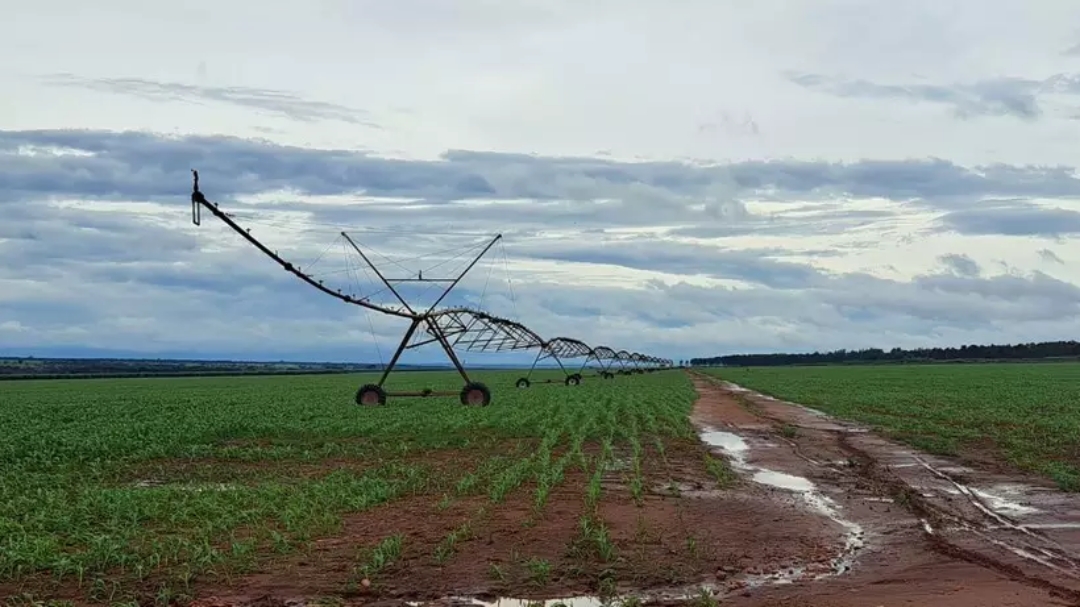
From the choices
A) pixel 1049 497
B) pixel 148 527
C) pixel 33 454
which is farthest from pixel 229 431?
pixel 1049 497

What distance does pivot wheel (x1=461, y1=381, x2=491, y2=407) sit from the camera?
→ 38237 millimetres

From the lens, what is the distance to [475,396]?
3853cm

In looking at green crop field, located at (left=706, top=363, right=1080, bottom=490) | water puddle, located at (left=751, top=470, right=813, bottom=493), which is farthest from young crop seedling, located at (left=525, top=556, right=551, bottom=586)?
green crop field, located at (left=706, top=363, right=1080, bottom=490)

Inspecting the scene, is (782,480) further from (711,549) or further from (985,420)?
(985,420)

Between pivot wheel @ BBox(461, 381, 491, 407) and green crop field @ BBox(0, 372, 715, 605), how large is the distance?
1.79 meters

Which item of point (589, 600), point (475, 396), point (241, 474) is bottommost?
point (589, 600)

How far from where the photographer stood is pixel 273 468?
19.6 m

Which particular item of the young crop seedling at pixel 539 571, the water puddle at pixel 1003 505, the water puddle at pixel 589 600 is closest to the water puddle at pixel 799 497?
the water puddle at pixel 589 600

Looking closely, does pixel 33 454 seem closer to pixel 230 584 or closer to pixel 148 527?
pixel 148 527

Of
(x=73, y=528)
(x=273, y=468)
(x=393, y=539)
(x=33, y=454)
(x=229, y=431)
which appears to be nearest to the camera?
(x=393, y=539)

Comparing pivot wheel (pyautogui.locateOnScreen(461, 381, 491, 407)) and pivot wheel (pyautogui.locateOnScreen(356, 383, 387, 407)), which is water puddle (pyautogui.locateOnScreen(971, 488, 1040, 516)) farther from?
pivot wheel (pyautogui.locateOnScreen(356, 383, 387, 407))

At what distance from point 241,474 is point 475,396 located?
20.1 metres

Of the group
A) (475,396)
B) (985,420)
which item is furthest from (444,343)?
(985,420)

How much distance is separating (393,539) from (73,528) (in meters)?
3.97
